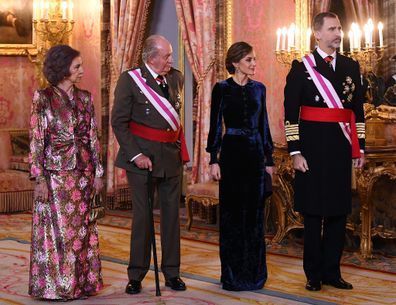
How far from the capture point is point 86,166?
14.0ft

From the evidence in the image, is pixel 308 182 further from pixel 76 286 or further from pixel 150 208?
pixel 76 286

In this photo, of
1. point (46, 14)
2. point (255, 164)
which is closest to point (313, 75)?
point (255, 164)

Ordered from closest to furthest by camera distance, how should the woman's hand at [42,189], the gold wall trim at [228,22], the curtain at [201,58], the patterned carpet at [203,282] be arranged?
the woman's hand at [42,189] < the patterned carpet at [203,282] < the gold wall trim at [228,22] < the curtain at [201,58]

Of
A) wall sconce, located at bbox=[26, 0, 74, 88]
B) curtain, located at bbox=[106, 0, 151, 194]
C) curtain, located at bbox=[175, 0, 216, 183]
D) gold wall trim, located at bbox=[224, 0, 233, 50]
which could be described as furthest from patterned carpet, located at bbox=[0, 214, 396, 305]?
wall sconce, located at bbox=[26, 0, 74, 88]

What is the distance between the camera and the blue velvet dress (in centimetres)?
A: 446

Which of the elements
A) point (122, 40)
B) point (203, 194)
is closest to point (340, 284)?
point (203, 194)

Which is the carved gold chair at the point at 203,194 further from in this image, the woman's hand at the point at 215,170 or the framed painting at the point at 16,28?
the framed painting at the point at 16,28

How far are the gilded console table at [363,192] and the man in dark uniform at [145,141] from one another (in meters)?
1.61

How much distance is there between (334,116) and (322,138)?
15 centimetres

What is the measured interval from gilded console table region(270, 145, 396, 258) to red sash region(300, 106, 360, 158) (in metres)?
0.97

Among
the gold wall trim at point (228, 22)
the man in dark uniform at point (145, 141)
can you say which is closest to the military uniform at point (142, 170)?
the man in dark uniform at point (145, 141)

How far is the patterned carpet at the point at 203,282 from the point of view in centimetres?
430

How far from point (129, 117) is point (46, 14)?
4921 mm

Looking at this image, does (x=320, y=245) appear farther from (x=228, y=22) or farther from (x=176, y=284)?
(x=228, y=22)
